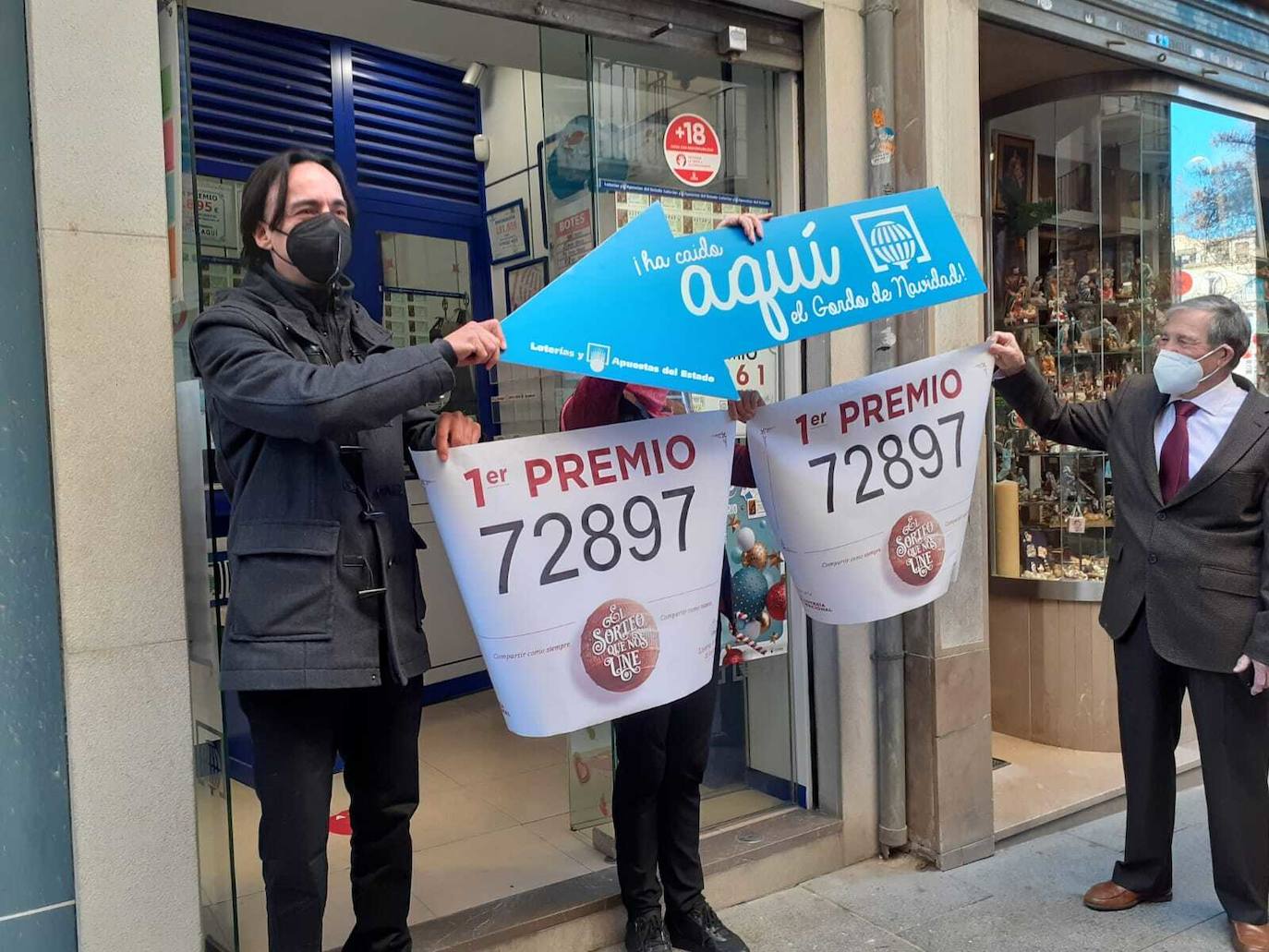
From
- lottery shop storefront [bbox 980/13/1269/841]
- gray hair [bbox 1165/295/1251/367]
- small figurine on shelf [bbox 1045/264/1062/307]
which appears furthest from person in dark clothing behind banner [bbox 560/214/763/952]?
small figurine on shelf [bbox 1045/264/1062/307]

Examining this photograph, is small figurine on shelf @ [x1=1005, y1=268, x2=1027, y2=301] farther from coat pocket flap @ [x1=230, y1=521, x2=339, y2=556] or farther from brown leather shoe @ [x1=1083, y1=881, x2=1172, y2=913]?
coat pocket flap @ [x1=230, y1=521, x2=339, y2=556]

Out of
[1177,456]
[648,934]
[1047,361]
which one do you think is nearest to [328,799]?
[648,934]

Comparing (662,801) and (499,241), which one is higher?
(499,241)

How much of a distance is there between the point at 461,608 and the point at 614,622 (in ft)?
9.42

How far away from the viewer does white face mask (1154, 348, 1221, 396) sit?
2873mm

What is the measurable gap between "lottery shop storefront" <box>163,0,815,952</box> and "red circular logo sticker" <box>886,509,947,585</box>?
690 mm

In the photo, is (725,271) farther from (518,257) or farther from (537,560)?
(518,257)

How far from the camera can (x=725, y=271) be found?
236cm

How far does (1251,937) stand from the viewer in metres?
2.86

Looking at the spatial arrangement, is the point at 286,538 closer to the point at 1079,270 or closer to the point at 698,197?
the point at 698,197

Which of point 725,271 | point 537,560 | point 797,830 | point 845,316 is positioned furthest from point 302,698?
point 797,830

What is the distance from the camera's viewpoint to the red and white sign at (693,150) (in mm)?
3203

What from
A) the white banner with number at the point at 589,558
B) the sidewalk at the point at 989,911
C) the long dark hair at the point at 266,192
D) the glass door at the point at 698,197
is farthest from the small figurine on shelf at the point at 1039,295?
the long dark hair at the point at 266,192

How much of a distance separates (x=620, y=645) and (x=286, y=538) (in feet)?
2.58
